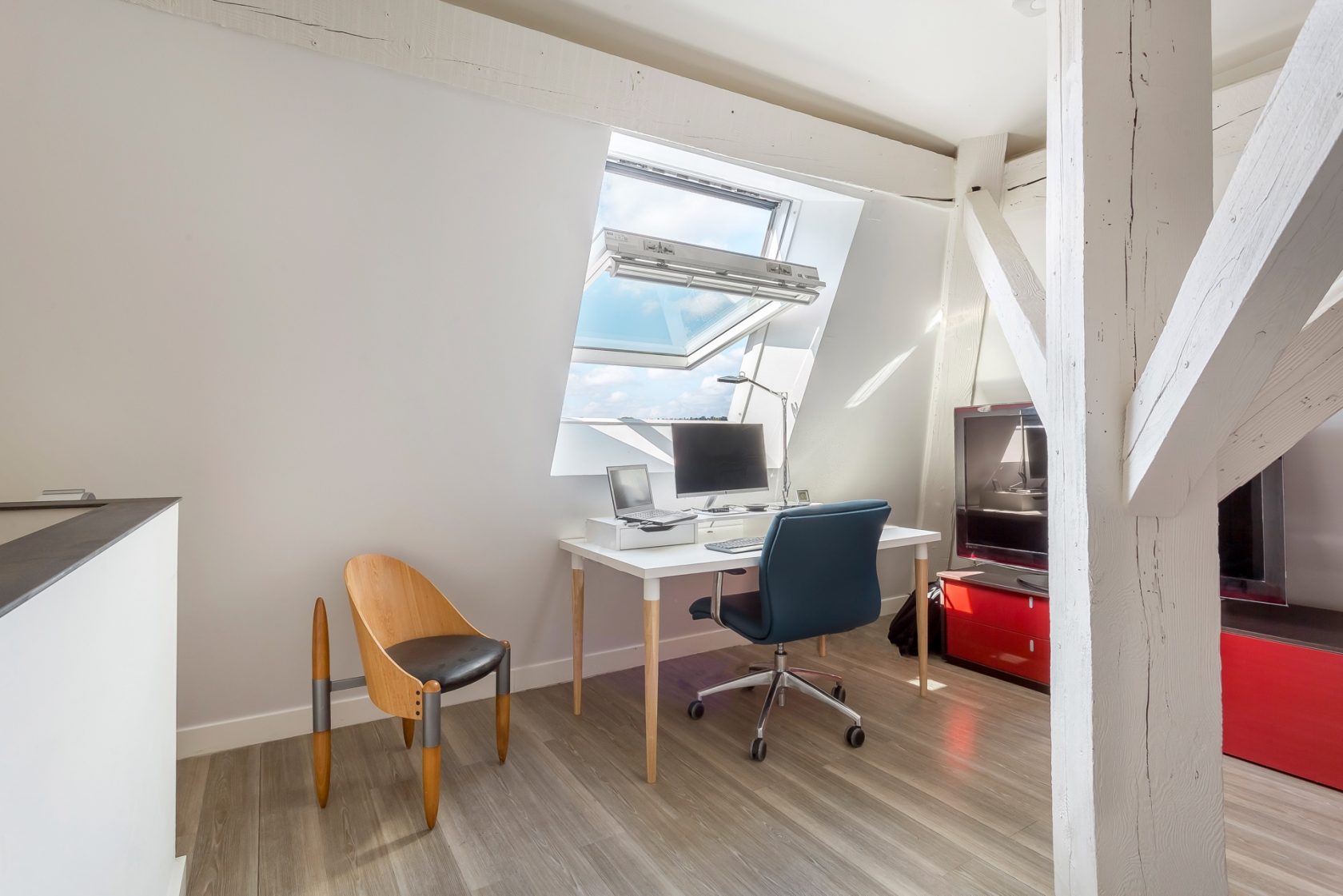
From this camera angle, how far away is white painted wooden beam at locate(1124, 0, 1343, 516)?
31.9 inches

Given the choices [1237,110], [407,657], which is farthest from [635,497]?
[1237,110]

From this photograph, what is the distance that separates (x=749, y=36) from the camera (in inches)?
110

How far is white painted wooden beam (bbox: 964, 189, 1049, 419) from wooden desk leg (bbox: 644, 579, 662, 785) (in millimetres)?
1519

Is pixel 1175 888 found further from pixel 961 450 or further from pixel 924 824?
pixel 961 450

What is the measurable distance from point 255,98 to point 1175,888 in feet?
10.4

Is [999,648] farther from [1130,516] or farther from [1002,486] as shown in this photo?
[1130,516]

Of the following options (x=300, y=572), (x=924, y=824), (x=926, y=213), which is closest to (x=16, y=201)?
(x=300, y=572)

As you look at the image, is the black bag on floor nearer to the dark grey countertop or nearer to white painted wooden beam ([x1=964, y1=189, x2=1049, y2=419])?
white painted wooden beam ([x1=964, y1=189, x2=1049, y2=419])

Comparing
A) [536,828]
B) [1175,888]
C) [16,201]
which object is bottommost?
[536,828]

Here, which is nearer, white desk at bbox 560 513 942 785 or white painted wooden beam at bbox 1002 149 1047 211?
white desk at bbox 560 513 942 785

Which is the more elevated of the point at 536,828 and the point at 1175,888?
the point at 1175,888

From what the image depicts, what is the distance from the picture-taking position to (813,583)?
2857 millimetres

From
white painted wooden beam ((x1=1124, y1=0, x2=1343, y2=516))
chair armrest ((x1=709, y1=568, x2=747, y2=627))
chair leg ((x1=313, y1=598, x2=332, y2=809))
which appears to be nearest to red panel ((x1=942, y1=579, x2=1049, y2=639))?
chair armrest ((x1=709, y1=568, x2=747, y2=627))

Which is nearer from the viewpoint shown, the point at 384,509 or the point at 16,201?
the point at 16,201
